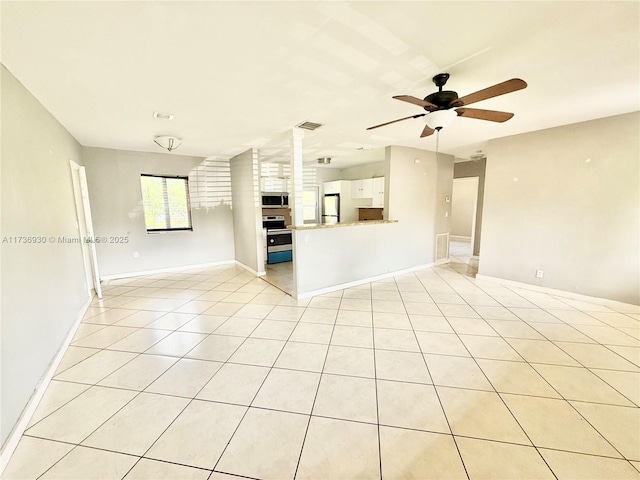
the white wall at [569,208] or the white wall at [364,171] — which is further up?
the white wall at [364,171]

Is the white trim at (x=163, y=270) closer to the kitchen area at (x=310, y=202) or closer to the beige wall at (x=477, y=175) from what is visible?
the kitchen area at (x=310, y=202)

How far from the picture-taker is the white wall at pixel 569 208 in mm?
3100

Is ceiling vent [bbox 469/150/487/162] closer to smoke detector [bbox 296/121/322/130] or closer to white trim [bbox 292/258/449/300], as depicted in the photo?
white trim [bbox 292/258/449/300]

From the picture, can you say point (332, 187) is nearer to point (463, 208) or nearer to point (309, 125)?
point (309, 125)

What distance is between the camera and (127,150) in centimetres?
459

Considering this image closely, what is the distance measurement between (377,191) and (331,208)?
155 centimetres

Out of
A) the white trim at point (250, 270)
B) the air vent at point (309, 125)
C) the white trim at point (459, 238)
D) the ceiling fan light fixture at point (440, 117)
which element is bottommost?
the white trim at point (250, 270)

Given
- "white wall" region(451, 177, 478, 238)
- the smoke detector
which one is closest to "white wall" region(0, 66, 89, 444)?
the smoke detector

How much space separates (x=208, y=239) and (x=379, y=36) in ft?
16.8

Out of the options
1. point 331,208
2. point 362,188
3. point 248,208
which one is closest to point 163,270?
point 248,208

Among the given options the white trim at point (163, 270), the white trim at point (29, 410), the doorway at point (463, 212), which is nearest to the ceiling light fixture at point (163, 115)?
the white trim at point (29, 410)

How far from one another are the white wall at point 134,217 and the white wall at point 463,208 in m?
8.05

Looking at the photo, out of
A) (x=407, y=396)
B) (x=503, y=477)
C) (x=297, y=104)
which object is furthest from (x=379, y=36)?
(x=503, y=477)

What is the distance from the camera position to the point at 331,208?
710cm
